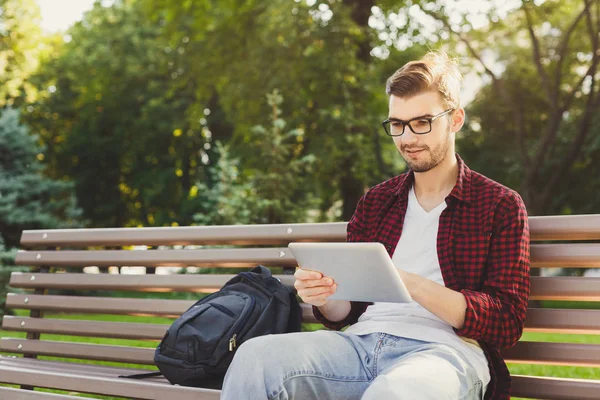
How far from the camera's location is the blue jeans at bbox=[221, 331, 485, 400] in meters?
2.26

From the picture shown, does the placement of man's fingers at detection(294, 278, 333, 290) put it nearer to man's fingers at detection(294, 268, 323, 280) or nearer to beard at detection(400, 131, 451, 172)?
man's fingers at detection(294, 268, 323, 280)

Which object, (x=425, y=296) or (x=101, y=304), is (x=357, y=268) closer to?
(x=425, y=296)

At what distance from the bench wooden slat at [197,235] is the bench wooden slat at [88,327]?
16.1 inches

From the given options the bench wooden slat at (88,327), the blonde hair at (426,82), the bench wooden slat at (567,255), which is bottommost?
the bench wooden slat at (88,327)

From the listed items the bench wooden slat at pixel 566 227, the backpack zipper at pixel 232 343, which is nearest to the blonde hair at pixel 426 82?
the bench wooden slat at pixel 566 227

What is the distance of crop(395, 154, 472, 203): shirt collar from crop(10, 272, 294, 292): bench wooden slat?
68cm

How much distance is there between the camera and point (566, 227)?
2760 millimetres

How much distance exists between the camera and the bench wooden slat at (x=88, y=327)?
12.1 feet

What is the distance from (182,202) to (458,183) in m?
22.3

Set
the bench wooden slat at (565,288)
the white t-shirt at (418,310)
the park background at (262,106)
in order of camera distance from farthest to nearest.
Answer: the park background at (262,106)
the bench wooden slat at (565,288)
the white t-shirt at (418,310)

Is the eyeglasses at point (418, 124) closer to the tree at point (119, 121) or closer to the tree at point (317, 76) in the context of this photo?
the tree at point (317, 76)

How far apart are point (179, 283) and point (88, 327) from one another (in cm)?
64

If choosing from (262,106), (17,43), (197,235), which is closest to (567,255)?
(197,235)

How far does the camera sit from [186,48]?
742 inches
